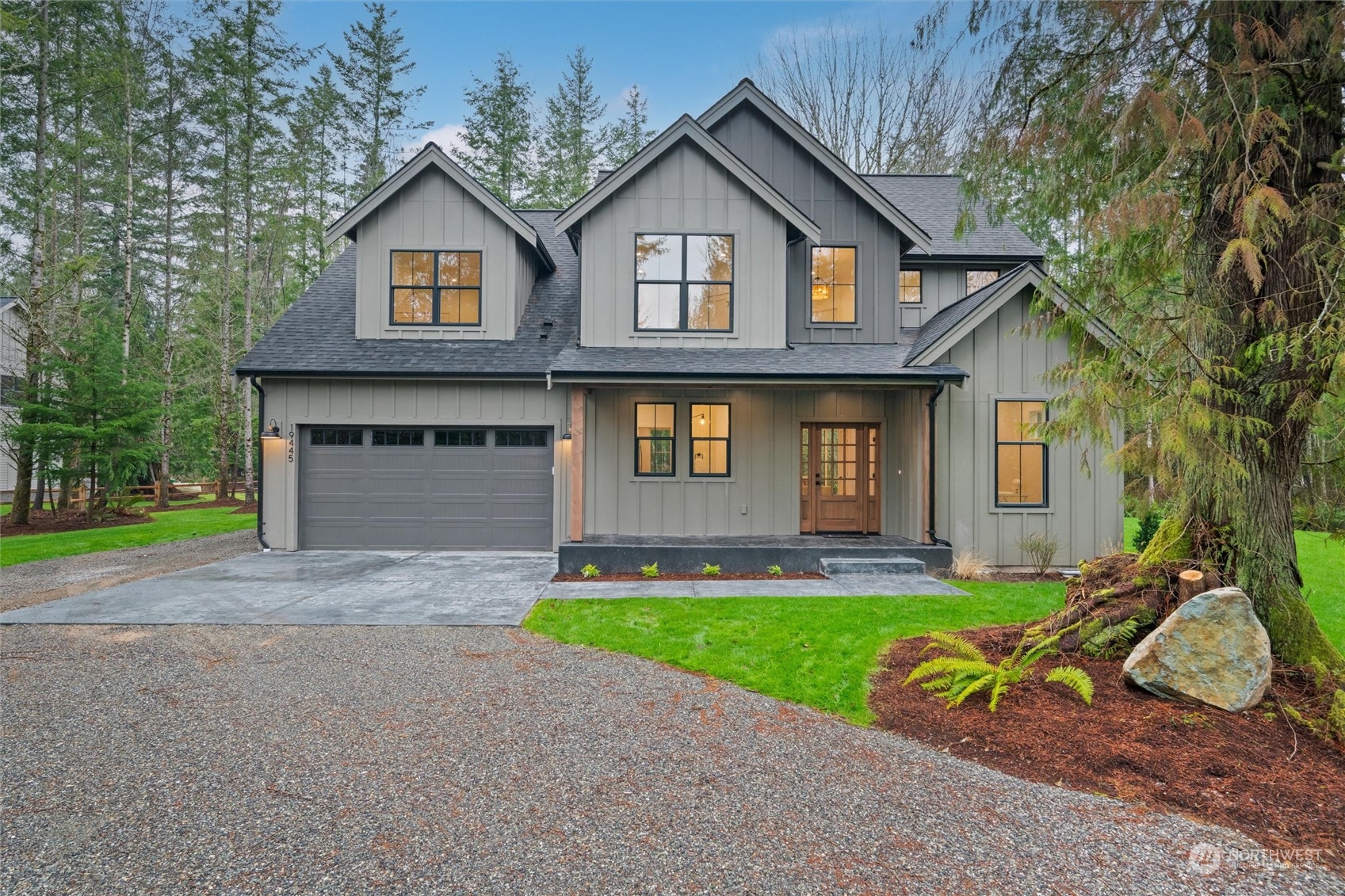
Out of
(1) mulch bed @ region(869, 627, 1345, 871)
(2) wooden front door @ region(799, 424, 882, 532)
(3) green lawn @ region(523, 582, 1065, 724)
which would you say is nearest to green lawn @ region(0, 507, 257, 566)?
(3) green lawn @ region(523, 582, 1065, 724)

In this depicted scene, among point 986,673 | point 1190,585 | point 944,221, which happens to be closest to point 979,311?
point 944,221

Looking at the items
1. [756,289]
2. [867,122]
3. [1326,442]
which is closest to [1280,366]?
[1326,442]

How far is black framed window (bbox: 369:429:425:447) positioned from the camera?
10922mm

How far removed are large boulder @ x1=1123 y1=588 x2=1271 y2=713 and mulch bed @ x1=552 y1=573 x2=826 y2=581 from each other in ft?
16.1

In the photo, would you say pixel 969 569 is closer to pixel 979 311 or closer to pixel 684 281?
pixel 979 311

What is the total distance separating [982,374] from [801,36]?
47.9 feet

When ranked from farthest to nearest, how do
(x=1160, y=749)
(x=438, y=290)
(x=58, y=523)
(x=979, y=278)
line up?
(x=58, y=523) < (x=979, y=278) < (x=438, y=290) < (x=1160, y=749)

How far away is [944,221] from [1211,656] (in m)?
11.1

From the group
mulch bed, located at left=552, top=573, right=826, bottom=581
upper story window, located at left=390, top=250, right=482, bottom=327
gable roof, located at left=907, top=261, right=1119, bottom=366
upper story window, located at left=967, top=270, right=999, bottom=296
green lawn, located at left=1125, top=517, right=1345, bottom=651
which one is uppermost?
upper story window, located at left=967, top=270, right=999, bottom=296

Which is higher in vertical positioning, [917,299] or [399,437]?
[917,299]

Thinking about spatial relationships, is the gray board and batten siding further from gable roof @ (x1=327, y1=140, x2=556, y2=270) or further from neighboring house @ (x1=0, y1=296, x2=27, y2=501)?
neighboring house @ (x1=0, y1=296, x2=27, y2=501)

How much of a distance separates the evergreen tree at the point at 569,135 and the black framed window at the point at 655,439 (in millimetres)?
15374

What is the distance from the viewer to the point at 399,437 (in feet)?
35.9

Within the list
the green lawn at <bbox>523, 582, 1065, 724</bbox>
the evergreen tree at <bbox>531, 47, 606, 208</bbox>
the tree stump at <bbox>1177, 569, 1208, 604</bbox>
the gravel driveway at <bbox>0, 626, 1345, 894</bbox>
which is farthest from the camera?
the evergreen tree at <bbox>531, 47, 606, 208</bbox>
